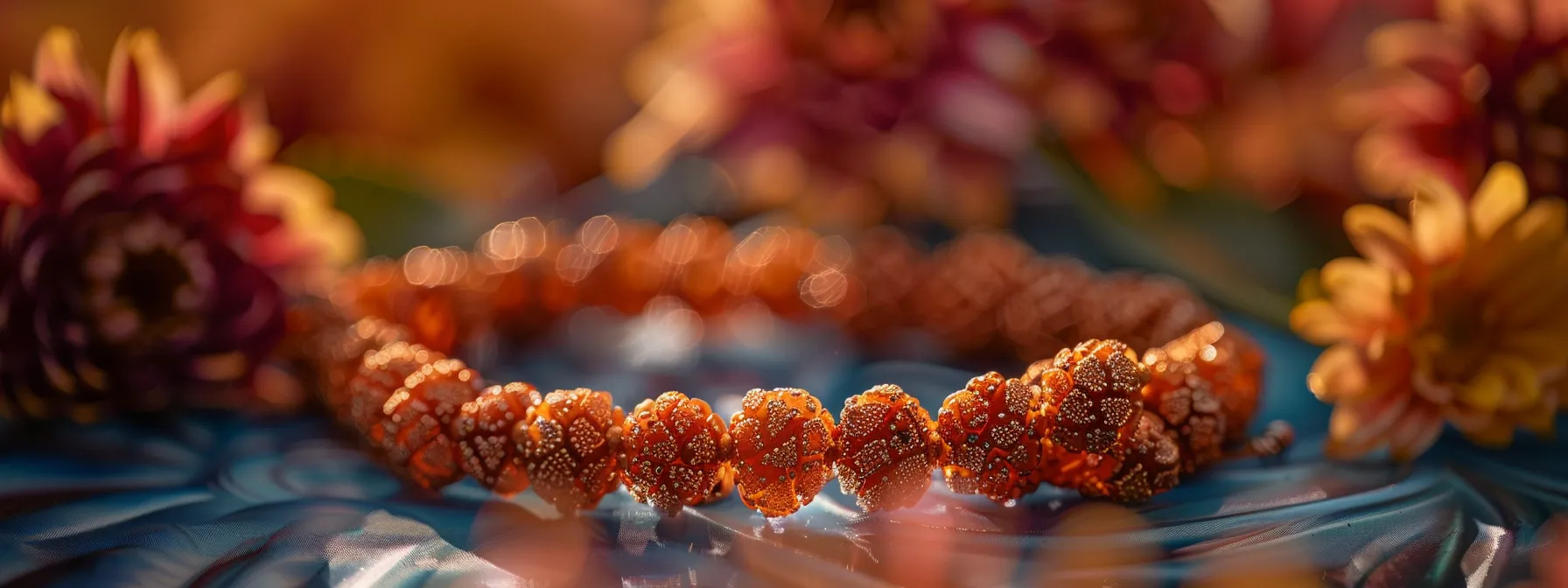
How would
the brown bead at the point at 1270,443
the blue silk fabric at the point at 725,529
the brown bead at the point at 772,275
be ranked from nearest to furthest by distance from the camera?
the blue silk fabric at the point at 725,529 < the brown bead at the point at 1270,443 < the brown bead at the point at 772,275

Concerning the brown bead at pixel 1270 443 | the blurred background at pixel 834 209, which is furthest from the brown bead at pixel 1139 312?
the brown bead at pixel 1270 443

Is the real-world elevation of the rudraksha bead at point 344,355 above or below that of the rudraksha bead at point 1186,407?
above

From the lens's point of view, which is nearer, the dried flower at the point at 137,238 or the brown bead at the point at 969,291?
the dried flower at the point at 137,238

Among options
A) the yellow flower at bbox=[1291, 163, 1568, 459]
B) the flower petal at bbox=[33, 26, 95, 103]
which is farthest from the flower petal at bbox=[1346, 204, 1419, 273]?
the flower petal at bbox=[33, 26, 95, 103]

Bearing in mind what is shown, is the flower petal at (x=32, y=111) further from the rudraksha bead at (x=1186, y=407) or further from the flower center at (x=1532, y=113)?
the flower center at (x=1532, y=113)

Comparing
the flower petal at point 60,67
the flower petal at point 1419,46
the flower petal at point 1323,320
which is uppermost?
the flower petal at point 60,67

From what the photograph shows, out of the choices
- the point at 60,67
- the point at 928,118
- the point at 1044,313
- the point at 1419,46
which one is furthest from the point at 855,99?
the point at 60,67

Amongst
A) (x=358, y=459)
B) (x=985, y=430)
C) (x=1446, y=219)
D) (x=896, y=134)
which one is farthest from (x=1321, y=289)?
(x=358, y=459)
